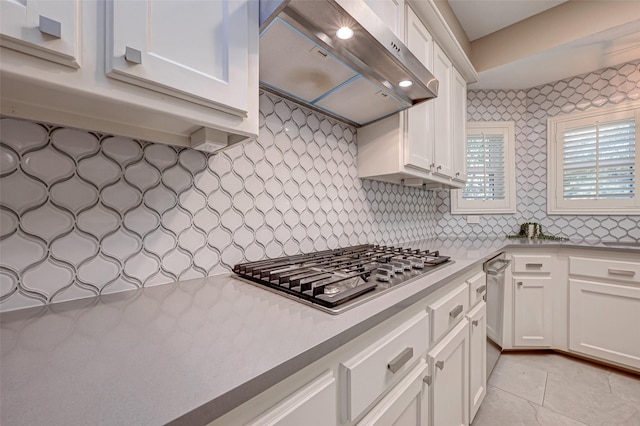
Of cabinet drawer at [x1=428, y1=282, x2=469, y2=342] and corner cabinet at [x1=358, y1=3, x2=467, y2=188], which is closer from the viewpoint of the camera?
cabinet drawer at [x1=428, y1=282, x2=469, y2=342]

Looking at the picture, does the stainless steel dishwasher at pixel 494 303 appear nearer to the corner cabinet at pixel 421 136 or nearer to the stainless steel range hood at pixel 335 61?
Answer: the corner cabinet at pixel 421 136

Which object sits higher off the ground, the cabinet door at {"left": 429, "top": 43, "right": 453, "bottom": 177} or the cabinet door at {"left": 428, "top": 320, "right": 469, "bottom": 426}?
the cabinet door at {"left": 429, "top": 43, "right": 453, "bottom": 177}

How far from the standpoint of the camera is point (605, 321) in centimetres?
190

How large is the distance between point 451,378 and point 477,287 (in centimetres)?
50

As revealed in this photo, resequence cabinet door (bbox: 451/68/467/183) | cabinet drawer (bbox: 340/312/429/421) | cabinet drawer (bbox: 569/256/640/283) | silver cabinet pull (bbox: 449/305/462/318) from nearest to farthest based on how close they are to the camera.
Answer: cabinet drawer (bbox: 340/312/429/421), silver cabinet pull (bbox: 449/305/462/318), cabinet drawer (bbox: 569/256/640/283), cabinet door (bbox: 451/68/467/183)

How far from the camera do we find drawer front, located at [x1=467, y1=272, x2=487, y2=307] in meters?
1.29

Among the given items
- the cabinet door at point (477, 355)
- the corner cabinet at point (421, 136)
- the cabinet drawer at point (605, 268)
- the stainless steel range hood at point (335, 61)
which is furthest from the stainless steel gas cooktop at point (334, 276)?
the cabinet drawer at point (605, 268)

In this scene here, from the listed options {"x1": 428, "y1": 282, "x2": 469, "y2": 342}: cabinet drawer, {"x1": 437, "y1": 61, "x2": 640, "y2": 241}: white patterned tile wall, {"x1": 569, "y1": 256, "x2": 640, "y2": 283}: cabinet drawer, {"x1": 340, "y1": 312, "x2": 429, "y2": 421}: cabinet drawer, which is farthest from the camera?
{"x1": 437, "y1": 61, "x2": 640, "y2": 241}: white patterned tile wall

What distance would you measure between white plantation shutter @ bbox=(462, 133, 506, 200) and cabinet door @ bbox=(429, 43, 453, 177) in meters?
0.88

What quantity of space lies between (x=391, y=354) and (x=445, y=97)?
1861 mm

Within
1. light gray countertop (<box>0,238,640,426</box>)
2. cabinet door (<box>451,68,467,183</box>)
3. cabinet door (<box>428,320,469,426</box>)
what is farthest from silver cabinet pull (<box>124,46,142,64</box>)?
cabinet door (<box>451,68,467,183</box>)

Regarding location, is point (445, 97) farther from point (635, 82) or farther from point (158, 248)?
point (158, 248)

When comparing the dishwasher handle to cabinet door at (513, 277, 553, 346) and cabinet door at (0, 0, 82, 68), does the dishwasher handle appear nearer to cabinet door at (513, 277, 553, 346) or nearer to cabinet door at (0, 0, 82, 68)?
cabinet door at (513, 277, 553, 346)

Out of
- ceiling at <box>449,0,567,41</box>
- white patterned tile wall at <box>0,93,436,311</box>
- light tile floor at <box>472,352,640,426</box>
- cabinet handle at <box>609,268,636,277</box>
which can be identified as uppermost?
ceiling at <box>449,0,567,41</box>
